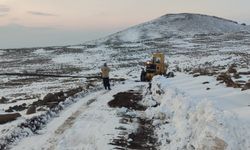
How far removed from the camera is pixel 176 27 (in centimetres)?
12875

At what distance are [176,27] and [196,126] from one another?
119 metres

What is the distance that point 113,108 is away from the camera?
20.4 m

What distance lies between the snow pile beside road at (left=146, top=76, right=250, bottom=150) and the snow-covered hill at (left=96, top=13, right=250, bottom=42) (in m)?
99.5

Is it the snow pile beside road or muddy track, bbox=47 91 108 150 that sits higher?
the snow pile beside road

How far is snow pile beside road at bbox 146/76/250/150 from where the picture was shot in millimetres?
9320

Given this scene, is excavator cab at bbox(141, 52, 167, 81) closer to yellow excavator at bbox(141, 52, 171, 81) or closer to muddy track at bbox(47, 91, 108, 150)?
yellow excavator at bbox(141, 52, 171, 81)

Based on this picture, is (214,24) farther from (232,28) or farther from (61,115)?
(61,115)

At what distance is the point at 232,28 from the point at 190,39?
33.8 meters

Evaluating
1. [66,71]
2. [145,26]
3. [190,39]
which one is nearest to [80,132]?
[66,71]

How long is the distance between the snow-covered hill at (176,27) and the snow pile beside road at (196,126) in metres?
99.5

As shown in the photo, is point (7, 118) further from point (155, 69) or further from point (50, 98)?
point (155, 69)

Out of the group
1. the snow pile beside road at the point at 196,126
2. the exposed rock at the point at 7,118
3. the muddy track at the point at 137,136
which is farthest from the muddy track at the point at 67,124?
the snow pile beside road at the point at 196,126

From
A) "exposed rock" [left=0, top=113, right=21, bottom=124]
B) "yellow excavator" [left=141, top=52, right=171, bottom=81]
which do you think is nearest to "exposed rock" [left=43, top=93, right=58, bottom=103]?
"exposed rock" [left=0, top=113, right=21, bottom=124]

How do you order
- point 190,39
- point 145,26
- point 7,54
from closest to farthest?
point 7,54 < point 190,39 < point 145,26
